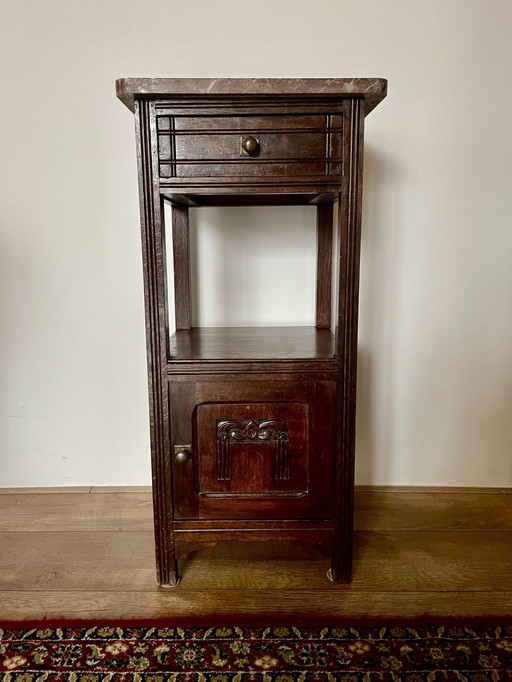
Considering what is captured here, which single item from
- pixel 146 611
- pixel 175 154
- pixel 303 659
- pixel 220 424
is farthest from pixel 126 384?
pixel 303 659

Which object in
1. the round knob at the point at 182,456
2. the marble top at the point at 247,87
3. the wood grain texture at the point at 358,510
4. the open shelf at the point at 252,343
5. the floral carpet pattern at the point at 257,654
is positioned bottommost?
the floral carpet pattern at the point at 257,654

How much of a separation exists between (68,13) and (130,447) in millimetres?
1638

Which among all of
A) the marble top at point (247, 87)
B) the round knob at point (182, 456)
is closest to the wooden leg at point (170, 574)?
the round knob at point (182, 456)

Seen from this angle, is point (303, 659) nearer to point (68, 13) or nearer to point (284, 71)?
point (284, 71)

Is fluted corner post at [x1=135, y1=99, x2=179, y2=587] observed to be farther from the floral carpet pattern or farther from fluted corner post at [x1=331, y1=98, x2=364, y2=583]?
fluted corner post at [x1=331, y1=98, x2=364, y2=583]

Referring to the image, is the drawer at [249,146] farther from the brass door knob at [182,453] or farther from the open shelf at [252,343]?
the brass door knob at [182,453]

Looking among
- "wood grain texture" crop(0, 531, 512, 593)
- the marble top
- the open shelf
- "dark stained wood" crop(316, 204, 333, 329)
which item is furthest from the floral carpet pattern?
the marble top

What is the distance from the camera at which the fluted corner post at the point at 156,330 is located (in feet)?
4.53

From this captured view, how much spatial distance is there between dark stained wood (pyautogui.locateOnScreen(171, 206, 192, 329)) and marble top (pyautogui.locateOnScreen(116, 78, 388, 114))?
618mm

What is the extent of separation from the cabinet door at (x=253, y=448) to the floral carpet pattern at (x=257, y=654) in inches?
12.4

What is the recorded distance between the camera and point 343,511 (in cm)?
157

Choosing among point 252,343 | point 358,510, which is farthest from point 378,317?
point 358,510

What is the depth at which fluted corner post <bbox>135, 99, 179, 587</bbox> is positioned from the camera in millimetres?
1380

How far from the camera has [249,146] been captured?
4.47 ft
